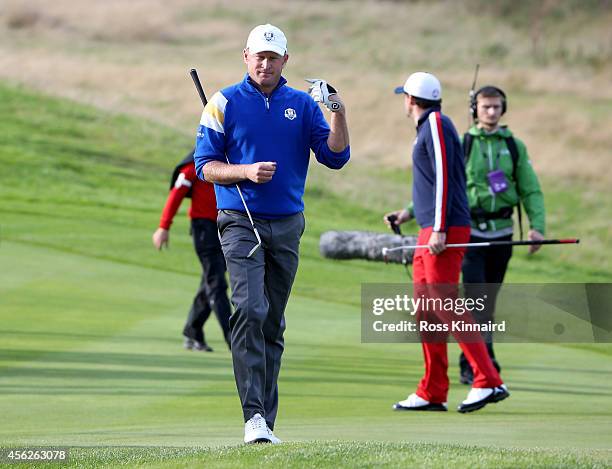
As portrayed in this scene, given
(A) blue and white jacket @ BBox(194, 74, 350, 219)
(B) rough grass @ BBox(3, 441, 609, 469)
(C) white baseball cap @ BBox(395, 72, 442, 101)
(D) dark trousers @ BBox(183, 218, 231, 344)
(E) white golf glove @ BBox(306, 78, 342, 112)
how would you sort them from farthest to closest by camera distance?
(D) dark trousers @ BBox(183, 218, 231, 344), (C) white baseball cap @ BBox(395, 72, 442, 101), (A) blue and white jacket @ BBox(194, 74, 350, 219), (E) white golf glove @ BBox(306, 78, 342, 112), (B) rough grass @ BBox(3, 441, 609, 469)

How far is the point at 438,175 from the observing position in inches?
352

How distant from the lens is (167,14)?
71.7 m

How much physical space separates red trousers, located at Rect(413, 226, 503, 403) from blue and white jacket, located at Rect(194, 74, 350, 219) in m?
2.14

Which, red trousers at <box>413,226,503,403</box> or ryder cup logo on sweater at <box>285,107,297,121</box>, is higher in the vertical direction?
ryder cup logo on sweater at <box>285,107,297,121</box>

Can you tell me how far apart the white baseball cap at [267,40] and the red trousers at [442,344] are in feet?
8.10

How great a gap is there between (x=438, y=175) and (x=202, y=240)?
132 inches

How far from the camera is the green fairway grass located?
6262 mm

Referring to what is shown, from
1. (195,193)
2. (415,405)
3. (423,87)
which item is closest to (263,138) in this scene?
(423,87)

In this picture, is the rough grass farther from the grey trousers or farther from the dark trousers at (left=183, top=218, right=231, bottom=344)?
the dark trousers at (left=183, top=218, right=231, bottom=344)

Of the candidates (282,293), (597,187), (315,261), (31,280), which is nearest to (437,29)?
(597,187)

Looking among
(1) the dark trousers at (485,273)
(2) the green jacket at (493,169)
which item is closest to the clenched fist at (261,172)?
(1) the dark trousers at (485,273)

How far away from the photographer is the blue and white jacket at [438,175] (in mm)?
8938

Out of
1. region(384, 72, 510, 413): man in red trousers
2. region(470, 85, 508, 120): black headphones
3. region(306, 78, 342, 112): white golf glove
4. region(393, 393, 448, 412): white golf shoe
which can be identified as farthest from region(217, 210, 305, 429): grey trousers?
region(470, 85, 508, 120): black headphones

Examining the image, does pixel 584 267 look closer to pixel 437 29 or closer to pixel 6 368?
pixel 6 368
